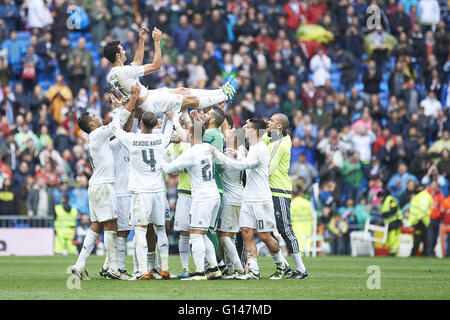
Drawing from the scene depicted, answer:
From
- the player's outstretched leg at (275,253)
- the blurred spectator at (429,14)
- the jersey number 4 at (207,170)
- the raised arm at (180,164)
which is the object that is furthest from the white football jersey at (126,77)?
the blurred spectator at (429,14)

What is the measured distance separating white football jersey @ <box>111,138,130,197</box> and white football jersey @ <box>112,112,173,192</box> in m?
1.11

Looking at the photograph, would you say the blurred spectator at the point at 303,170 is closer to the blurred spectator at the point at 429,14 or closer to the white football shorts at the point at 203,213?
the blurred spectator at the point at 429,14

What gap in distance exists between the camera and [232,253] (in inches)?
625

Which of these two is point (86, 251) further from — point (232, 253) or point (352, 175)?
point (352, 175)

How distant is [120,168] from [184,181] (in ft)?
3.62

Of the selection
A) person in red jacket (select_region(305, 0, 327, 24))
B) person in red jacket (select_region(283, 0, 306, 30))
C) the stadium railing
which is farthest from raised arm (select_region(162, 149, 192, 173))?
person in red jacket (select_region(305, 0, 327, 24))

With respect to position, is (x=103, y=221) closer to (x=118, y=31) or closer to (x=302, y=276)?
(x=302, y=276)

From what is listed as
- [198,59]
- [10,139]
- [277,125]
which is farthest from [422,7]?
[277,125]

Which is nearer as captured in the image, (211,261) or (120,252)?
(211,261)

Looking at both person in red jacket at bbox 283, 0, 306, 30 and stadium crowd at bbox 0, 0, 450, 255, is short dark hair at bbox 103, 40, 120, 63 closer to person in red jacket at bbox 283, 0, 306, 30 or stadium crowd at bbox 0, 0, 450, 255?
stadium crowd at bbox 0, 0, 450, 255

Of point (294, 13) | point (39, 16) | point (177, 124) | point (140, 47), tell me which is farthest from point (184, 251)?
point (294, 13)

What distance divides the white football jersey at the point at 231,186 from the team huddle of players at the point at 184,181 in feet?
0.05

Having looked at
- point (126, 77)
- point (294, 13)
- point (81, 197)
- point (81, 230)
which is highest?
point (294, 13)
